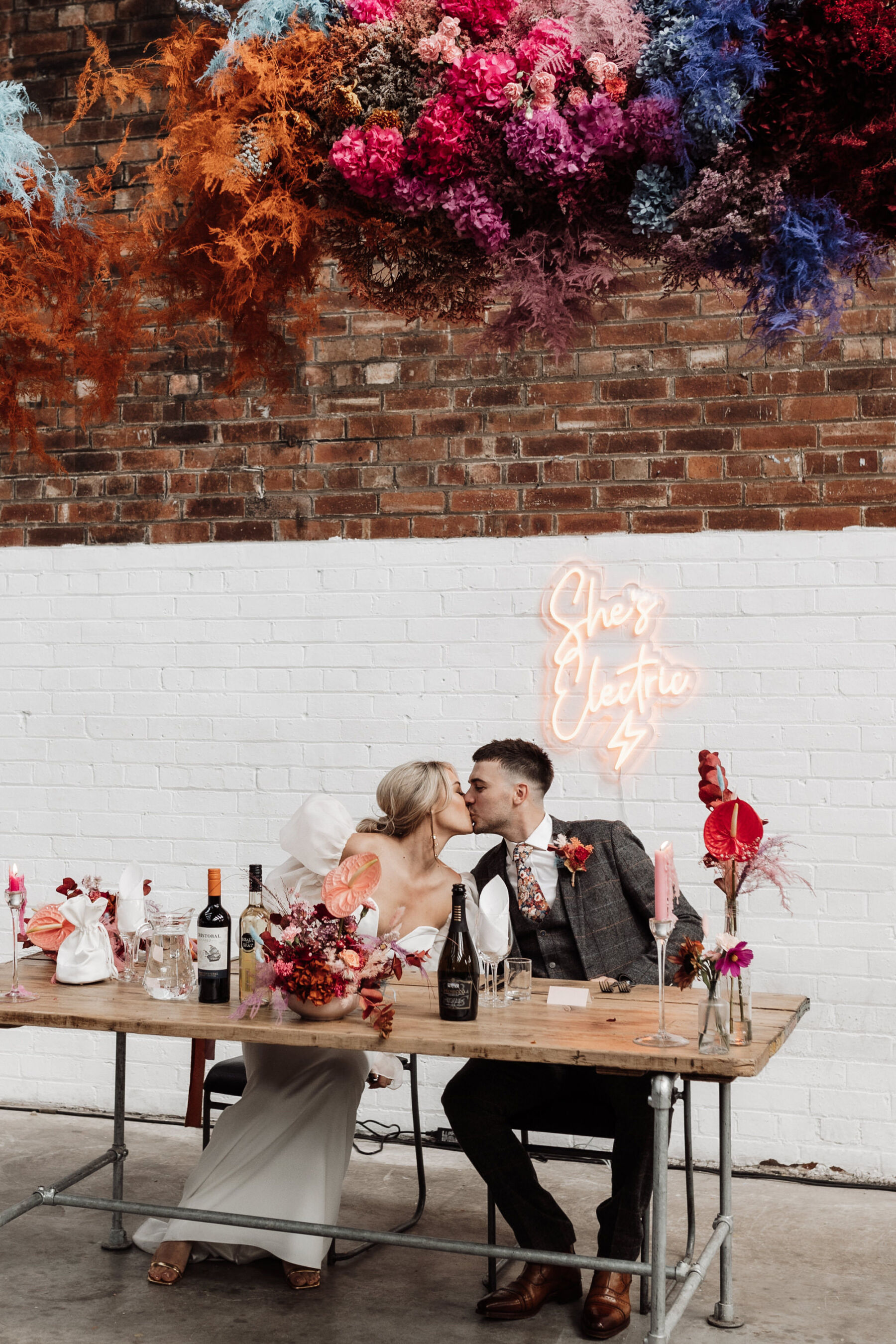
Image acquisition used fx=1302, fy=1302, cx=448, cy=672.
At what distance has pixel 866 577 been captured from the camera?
3.84 meters

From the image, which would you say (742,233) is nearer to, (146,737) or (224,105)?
(224,105)

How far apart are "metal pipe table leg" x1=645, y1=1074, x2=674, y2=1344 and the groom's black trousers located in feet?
1.33

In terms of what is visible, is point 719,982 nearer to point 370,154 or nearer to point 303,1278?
point 303,1278

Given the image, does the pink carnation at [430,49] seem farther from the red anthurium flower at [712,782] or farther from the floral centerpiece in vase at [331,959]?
the floral centerpiece in vase at [331,959]

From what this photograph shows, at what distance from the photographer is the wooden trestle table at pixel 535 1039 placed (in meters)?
2.30

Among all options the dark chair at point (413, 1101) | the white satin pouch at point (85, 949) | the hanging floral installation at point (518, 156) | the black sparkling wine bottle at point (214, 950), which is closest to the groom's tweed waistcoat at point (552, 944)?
the dark chair at point (413, 1101)

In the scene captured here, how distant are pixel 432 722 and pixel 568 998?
1537mm

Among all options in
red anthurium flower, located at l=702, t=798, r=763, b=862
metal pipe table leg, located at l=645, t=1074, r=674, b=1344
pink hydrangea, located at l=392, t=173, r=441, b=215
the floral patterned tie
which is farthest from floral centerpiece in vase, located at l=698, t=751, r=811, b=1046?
pink hydrangea, located at l=392, t=173, r=441, b=215

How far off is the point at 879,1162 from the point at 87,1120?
250cm

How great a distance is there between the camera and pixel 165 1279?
3.07 m

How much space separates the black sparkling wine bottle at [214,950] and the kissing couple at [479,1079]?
1.36 feet

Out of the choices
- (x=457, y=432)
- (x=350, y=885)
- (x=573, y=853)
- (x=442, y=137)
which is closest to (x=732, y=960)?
(x=350, y=885)

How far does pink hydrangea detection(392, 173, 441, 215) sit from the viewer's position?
2.20 m

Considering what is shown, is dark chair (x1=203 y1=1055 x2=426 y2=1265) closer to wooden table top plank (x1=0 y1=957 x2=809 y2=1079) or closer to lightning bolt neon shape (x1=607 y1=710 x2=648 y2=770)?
wooden table top plank (x1=0 y1=957 x2=809 y2=1079)
